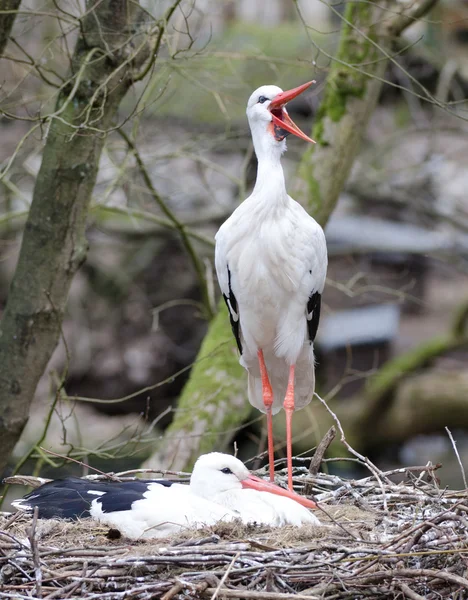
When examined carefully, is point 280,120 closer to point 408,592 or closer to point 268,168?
point 268,168

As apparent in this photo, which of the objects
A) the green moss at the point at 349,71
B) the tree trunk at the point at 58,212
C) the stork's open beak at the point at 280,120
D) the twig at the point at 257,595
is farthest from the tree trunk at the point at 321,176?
the twig at the point at 257,595

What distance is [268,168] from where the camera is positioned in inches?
233

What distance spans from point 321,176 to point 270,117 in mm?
1735

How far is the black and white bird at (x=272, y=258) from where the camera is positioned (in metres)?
5.89

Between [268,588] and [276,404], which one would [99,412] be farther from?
[268,588]

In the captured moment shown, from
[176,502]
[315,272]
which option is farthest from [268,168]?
[176,502]

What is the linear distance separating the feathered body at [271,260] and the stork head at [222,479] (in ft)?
3.65

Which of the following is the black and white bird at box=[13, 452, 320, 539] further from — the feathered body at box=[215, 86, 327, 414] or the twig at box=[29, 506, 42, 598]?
the feathered body at box=[215, 86, 327, 414]

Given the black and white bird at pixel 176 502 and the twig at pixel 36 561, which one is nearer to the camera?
the twig at pixel 36 561

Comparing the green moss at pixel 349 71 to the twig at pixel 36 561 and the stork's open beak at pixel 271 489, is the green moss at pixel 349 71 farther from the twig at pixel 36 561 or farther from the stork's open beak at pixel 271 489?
the twig at pixel 36 561

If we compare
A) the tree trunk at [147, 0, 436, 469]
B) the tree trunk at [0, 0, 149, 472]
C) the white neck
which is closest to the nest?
the tree trunk at [0, 0, 149, 472]

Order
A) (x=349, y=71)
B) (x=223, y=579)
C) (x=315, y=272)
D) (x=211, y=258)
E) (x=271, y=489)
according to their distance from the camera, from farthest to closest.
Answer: (x=211, y=258), (x=349, y=71), (x=315, y=272), (x=271, y=489), (x=223, y=579)

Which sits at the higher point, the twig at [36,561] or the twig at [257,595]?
the twig at [36,561]

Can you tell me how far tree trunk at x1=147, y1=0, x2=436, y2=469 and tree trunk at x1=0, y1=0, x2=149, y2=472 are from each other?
1.70 m
